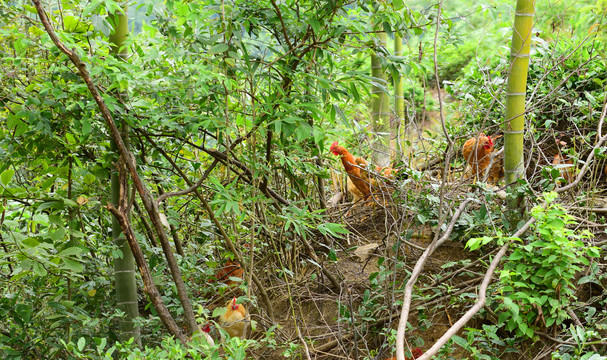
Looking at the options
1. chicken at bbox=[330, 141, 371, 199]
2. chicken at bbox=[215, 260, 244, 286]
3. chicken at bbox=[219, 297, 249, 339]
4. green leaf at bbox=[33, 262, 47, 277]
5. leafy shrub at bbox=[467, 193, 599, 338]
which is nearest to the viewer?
green leaf at bbox=[33, 262, 47, 277]

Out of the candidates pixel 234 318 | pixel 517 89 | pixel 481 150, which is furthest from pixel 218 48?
pixel 481 150

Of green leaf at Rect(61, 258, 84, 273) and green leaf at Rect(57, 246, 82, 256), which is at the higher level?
green leaf at Rect(57, 246, 82, 256)

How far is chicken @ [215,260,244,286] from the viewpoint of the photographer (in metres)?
3.43

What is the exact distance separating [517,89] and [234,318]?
191 cm

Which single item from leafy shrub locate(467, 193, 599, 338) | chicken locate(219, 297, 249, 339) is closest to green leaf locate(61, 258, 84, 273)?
chicken locate(219, 297, 249, 339)

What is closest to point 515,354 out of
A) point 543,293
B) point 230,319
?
point 543,293

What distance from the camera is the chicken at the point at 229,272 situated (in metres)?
3.43

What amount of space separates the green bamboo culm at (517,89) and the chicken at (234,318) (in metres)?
1.59

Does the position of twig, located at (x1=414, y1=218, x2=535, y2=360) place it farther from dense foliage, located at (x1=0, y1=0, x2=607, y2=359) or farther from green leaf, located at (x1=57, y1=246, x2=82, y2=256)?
green leaf, located at (x1=57, y1=246, x2=82, y2=256)

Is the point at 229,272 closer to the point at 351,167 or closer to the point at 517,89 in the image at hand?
the point at 351,167

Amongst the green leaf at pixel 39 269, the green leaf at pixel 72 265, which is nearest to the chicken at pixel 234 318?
the green leaf at pixel 72 265

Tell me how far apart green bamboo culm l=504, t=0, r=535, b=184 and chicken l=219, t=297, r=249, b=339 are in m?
1.59

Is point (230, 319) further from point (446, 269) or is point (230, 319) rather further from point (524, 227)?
point (524, 227)

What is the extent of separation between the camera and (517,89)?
2.69m
